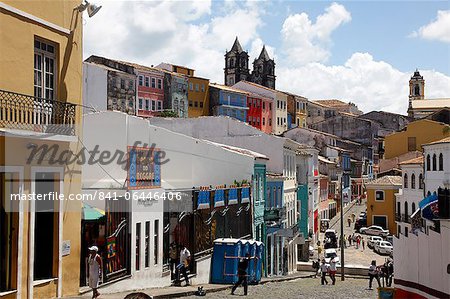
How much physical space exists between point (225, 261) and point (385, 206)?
132 feet

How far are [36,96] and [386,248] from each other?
38.0 m

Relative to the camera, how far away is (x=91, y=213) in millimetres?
15406

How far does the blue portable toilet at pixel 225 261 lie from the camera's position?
22.5 metres

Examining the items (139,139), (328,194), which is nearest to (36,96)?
(139,139)

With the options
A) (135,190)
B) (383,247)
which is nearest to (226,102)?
(383,247)

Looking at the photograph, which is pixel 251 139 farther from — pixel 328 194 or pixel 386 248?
pixel 328 194

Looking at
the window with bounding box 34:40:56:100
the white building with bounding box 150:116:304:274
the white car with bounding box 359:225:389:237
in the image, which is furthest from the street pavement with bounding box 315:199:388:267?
the window with bounding box 34:40:56:100

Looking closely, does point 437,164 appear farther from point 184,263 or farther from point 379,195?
point 184,263

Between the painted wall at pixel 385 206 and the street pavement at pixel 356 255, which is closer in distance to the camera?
the street pavement at pixel 356 255

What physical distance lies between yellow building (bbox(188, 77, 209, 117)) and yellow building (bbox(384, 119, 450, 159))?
21.9 m

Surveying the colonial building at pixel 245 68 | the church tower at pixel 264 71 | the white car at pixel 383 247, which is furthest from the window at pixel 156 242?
the church tower at pixel 264 71

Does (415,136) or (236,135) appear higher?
(415,136)

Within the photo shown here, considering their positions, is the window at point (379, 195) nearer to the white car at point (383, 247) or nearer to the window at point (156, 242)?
the white car at point (383, 247)

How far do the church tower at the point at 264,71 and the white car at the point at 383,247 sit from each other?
85615 mm
